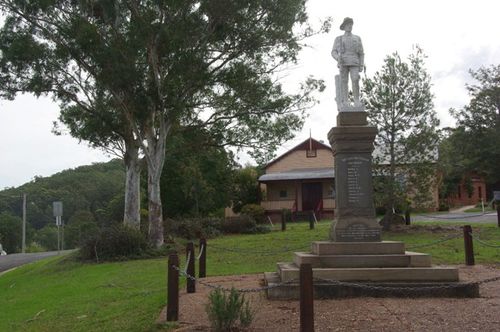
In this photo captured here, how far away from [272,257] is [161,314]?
28.0ft

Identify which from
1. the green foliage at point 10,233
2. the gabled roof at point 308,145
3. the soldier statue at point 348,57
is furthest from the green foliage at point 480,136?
the green foliage at point 10,233

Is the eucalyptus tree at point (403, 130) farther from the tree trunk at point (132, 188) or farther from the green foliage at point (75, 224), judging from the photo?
the green foliage at point (75, 224)

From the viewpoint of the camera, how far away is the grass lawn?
409 inches

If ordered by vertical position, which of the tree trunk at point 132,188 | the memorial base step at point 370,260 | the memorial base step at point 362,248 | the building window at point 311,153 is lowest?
the memorial base step at point 370,260

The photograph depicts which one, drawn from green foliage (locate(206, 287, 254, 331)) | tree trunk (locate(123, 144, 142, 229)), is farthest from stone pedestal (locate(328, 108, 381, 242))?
tree trunk (locate(123, 144, 142, 229))

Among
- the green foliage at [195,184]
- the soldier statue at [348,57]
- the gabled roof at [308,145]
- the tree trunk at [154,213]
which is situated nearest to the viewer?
the soldier statue at [348,57]

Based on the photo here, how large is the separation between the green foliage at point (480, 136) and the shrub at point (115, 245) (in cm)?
3491

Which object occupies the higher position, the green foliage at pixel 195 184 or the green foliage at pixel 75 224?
the green foliage at pixel 195 184

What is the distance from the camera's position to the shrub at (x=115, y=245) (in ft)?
71.8

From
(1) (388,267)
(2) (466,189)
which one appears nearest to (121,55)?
(1) (388,267)

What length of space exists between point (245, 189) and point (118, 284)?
29706mm

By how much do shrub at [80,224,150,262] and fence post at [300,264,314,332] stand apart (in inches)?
605

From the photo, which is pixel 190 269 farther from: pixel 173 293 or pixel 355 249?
pixel 355 249

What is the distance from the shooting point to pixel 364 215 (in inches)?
461
